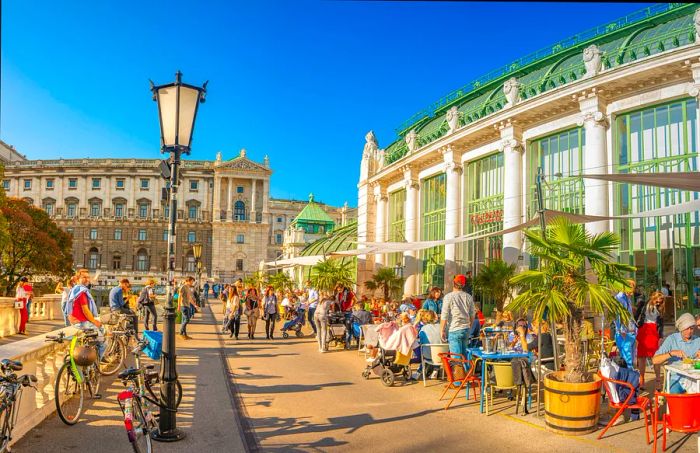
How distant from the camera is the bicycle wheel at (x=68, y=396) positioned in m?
7.10

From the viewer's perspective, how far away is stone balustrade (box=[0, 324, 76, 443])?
6586 millimetres

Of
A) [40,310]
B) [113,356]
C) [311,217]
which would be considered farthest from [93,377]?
[311,217]

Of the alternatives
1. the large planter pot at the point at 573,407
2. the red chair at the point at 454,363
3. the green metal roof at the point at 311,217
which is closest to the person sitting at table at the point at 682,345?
the large planter pot at the point at 573,407

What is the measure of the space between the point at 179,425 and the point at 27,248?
136 ft

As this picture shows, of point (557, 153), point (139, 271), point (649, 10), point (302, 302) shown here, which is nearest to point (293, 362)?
point (302, 302)

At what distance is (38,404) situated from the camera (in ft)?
23.9

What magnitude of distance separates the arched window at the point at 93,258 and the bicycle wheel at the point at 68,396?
331 ft

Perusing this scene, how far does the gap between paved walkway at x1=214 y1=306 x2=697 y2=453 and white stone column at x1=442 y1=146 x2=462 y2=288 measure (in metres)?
13.0

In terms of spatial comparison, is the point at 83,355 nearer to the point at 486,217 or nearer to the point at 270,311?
the point at 270,311

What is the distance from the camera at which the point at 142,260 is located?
332 ft

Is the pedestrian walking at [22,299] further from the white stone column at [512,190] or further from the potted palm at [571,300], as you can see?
the white stone column at [512,190]

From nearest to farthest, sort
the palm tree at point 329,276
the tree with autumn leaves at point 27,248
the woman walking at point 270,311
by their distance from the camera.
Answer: the woman walking at point 270,311 → the palm tree at point 329,276 → the tree with autumn leaves at point 27,248

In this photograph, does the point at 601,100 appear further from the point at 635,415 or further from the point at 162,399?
the point at 162,399

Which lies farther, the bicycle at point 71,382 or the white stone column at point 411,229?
the white stone column at point 411,229
